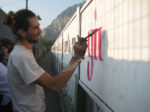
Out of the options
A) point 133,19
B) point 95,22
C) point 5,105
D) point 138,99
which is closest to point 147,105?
point 138,99

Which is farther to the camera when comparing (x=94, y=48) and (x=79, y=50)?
(x=94, y=48)

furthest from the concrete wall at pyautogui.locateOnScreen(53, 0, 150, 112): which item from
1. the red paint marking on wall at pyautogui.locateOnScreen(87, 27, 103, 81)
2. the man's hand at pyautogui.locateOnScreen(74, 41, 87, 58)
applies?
the man's hand at pyautogui.locateOnScreen(74, 41, 87, 58)

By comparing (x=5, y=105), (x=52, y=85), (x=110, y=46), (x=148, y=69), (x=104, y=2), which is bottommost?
(x=5, y=105)

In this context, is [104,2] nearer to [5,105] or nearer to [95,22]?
[95,22]

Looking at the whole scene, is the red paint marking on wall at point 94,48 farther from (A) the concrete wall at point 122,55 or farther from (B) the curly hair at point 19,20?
(B) the curly hair at point 19,20

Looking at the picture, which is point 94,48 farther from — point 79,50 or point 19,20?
point 19,20

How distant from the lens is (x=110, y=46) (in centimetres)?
170

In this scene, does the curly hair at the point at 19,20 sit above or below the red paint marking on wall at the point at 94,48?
above

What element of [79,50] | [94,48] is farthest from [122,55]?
[94,48]

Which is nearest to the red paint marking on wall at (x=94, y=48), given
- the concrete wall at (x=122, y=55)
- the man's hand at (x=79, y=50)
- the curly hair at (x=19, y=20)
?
the concrete wall at (x=122, y=55)

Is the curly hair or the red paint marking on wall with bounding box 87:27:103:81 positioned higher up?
the curly hair

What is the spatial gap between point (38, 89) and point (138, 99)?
3.36ft

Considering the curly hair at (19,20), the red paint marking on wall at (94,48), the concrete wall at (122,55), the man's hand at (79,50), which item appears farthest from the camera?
Result: the red paint marking on wall at (94,48)

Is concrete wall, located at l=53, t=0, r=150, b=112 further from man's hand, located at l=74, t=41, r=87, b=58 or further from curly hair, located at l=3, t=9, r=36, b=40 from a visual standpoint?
curly hair, located at l=3, t=9, r=36, b=40
